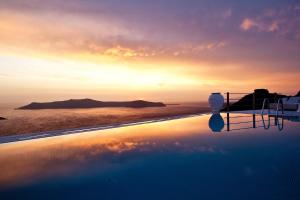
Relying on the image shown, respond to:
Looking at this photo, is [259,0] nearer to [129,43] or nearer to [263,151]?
[129,43]

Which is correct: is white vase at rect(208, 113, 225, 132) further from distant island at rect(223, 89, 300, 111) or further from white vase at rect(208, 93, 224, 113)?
white vase at rect(208, 93, 224, 113)

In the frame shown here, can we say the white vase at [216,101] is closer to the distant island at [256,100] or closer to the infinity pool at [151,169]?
the distant island at [256,100]

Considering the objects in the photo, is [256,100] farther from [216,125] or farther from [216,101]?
[216,125]

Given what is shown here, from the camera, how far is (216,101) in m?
11.0

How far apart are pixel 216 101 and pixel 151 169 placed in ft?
28.1

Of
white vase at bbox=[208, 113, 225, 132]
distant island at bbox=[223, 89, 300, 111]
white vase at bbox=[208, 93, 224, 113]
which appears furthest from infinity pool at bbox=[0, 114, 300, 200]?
distant island at bbox=[223, 89, 300, 111]

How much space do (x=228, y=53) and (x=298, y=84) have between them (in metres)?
6.91

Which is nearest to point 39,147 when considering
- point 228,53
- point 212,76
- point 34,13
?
point 34,13

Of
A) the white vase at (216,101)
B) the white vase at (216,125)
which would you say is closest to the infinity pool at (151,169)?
the white vase at (216,125)

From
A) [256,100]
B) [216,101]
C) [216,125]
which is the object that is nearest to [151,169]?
[216,125]

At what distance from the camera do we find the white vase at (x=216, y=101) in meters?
10.7

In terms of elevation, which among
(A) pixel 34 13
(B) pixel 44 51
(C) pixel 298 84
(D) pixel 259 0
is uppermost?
(D) pixel 259 0

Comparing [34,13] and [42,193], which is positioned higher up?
[34,13]

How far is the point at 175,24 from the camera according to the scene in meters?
10.7
